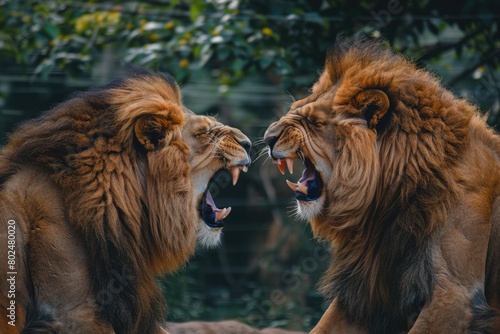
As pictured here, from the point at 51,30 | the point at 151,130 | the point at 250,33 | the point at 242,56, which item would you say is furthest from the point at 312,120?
the point at 51,30

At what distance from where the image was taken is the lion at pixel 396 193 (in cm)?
329

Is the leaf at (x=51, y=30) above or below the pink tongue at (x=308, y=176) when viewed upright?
below

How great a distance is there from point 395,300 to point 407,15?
2.73 meters

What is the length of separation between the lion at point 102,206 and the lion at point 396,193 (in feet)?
1.35

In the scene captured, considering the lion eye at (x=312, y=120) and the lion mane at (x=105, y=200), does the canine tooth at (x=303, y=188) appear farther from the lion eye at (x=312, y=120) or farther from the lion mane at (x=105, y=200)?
the lion mane at (x=105, y=200)

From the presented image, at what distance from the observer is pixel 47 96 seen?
672cm

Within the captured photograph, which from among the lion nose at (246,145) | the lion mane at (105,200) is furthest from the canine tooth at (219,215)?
the lion nose at (246,145)

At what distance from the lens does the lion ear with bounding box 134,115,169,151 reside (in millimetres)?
3404

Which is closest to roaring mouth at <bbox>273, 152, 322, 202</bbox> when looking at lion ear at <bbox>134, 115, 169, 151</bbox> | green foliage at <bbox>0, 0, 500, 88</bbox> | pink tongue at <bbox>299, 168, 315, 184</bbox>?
pink tongue at <bbox>299, 168, 315, 184</bbox>

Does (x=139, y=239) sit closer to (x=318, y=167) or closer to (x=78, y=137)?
(x=78, y=137)

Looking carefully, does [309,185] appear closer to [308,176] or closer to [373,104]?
[308,176]

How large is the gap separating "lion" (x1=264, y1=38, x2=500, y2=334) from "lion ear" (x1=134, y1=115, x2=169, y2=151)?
0.48 meters

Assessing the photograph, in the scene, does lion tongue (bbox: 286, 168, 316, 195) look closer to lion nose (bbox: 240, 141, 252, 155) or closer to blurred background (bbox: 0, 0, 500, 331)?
lion nose (bbox: 240, 141, 252, 155)

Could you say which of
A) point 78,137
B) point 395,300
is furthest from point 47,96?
point 395,300
